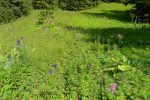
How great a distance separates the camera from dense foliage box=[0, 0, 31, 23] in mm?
23047

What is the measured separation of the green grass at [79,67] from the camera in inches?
349

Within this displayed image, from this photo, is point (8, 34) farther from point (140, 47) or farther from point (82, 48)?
point (140, 47)

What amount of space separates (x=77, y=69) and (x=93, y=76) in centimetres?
77

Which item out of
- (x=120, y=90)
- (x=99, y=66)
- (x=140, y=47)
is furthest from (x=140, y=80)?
(x=140, y=47)

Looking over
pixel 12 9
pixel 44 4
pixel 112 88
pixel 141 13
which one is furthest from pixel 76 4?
pixel 112 88

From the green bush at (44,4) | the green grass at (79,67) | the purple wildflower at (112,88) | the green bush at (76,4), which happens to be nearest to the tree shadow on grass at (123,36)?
the green grass at (79,67)

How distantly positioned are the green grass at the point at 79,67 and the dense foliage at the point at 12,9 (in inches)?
279

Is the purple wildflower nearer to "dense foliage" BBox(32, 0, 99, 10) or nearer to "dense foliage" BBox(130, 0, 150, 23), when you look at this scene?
"dense foliage" BBox(130, 0, 150, 23)

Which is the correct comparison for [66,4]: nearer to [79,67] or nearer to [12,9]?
[12,9]

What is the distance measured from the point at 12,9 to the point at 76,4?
247 inches

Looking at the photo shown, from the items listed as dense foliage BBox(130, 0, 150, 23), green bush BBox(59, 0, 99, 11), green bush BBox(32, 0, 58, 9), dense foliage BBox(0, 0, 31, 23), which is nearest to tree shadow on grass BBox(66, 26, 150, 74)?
dense foliage BBox(130, 0, 150, 23)

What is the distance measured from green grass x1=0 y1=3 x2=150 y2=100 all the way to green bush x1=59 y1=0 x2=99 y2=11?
1265 centimetres

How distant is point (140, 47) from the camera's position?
41.4ft

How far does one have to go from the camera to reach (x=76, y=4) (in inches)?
1125
